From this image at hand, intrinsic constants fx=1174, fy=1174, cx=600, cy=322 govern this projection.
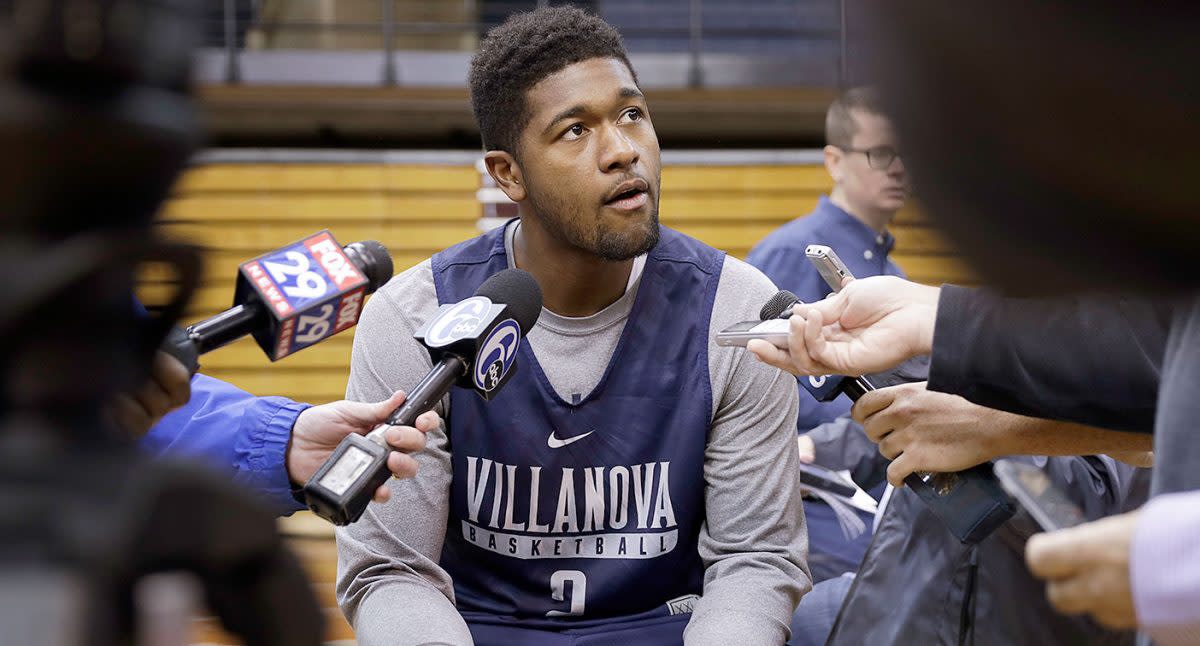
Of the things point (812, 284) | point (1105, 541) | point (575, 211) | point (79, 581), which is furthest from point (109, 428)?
point (812, 284)

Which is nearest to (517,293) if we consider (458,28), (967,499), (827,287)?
(967,499)

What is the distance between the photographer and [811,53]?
54 cm

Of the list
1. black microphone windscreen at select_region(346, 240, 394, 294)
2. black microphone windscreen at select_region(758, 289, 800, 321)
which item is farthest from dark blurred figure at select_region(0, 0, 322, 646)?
black microphone windscreen at select_region(758, 289, 800, 321)

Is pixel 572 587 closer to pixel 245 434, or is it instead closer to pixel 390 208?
pixel 245 434

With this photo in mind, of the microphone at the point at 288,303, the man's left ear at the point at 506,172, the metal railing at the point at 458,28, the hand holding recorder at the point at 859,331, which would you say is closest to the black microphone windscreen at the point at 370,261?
the microphone at the point at 288,303

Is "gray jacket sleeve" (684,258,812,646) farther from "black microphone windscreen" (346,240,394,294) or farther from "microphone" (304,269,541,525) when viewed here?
"black microphone windscreen" (346,240,394,294)

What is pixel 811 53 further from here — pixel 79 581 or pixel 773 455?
pixel 773 455

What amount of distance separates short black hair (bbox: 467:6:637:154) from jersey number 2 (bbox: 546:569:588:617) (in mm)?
866

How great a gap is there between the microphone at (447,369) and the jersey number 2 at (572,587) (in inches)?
18.6

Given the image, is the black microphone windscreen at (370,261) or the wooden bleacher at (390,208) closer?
the black microphone windscreen at (370,261)

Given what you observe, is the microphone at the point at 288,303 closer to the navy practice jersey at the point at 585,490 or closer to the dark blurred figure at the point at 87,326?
the dark blurred figure at the point at 87,326

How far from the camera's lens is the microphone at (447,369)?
1.28 m

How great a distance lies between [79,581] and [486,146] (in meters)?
1.97

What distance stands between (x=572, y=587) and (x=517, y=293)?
0.57 metres
